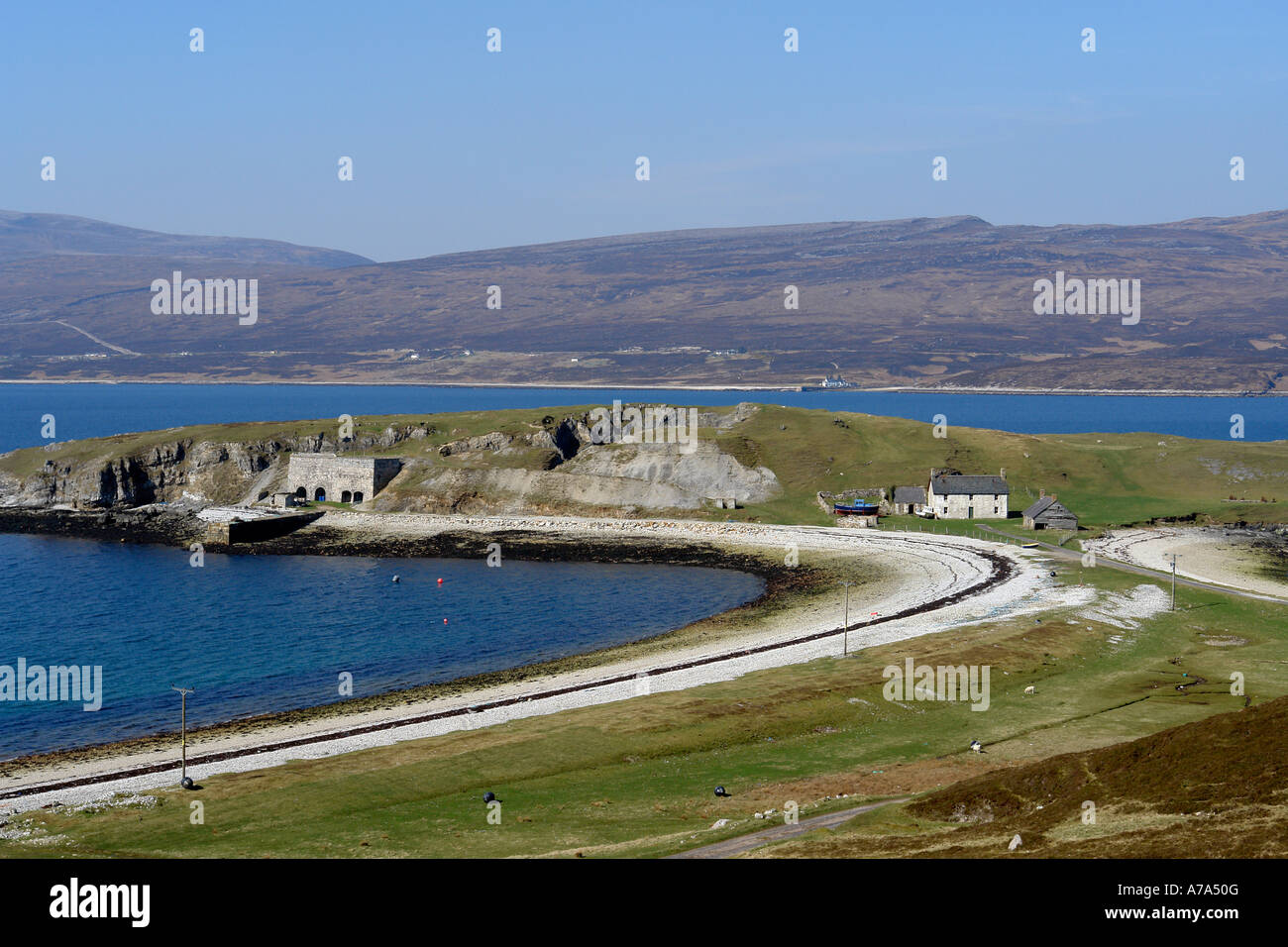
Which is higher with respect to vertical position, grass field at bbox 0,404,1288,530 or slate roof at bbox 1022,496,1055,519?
grass field at bbox 0,404,1288,530

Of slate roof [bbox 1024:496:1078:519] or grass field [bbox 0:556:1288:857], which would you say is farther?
Answer: slate roof [bbox 1024:496:1078:519]

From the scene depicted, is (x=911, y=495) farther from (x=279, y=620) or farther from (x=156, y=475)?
(x=156, y=475)

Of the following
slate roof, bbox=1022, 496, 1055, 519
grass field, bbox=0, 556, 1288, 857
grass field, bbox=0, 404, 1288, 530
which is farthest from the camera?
grass field, bbox=0, 404, 1288, 530

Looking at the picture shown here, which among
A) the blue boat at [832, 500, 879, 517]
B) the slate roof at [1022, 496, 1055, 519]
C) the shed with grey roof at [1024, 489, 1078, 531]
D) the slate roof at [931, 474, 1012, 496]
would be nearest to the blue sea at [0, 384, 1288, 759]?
the blue boat at [832, 500, 879, 517]

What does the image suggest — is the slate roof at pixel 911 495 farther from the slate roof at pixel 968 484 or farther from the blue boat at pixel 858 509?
the blue boat at pixel 858 509

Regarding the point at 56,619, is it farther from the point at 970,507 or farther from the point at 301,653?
the point at 970,507

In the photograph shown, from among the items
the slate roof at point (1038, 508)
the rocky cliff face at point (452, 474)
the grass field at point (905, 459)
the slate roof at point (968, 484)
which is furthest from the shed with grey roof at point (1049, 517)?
the rocky cliff face at point (452, 474)

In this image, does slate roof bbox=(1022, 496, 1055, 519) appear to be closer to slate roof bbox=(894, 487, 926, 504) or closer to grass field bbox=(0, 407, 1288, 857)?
slate roof bbox=(894, 487, 926, 504)
